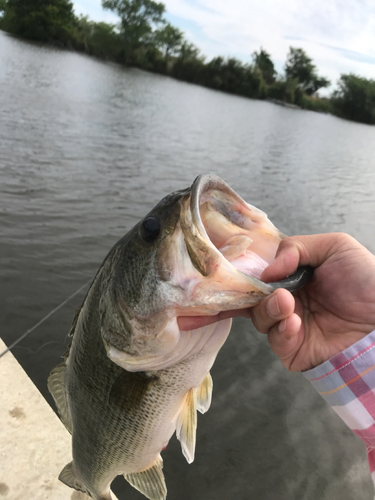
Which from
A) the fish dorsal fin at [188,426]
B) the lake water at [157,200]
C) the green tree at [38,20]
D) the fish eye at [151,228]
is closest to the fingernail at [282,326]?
the fish eye at [151,228]

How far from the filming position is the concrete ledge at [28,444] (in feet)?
6.99

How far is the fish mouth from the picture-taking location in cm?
121

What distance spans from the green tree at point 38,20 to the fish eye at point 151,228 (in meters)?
65.3

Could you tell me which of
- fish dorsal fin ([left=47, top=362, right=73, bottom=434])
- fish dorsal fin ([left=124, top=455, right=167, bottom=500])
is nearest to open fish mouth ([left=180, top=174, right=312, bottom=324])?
fish dorsal fin ([left=47, top=362, right=73, bottom=434])

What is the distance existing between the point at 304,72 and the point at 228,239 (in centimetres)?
10447

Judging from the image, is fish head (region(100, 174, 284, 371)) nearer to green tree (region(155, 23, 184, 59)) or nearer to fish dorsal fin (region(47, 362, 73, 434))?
fish dorsal fin (region(47, 362, 73, 434))

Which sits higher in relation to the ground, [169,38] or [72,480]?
[169,38]

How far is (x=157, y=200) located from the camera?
8.84 m

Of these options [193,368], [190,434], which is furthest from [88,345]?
[190,434]

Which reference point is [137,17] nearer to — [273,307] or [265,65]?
[265,65]

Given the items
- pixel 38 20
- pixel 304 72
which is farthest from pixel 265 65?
pixel 38 20

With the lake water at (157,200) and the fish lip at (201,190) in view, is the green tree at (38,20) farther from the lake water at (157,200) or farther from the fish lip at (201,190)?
the fish lip at (201,190)

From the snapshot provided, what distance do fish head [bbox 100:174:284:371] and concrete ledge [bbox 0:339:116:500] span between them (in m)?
1.19

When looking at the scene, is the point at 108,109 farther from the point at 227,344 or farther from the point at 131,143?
the point at 227,344
